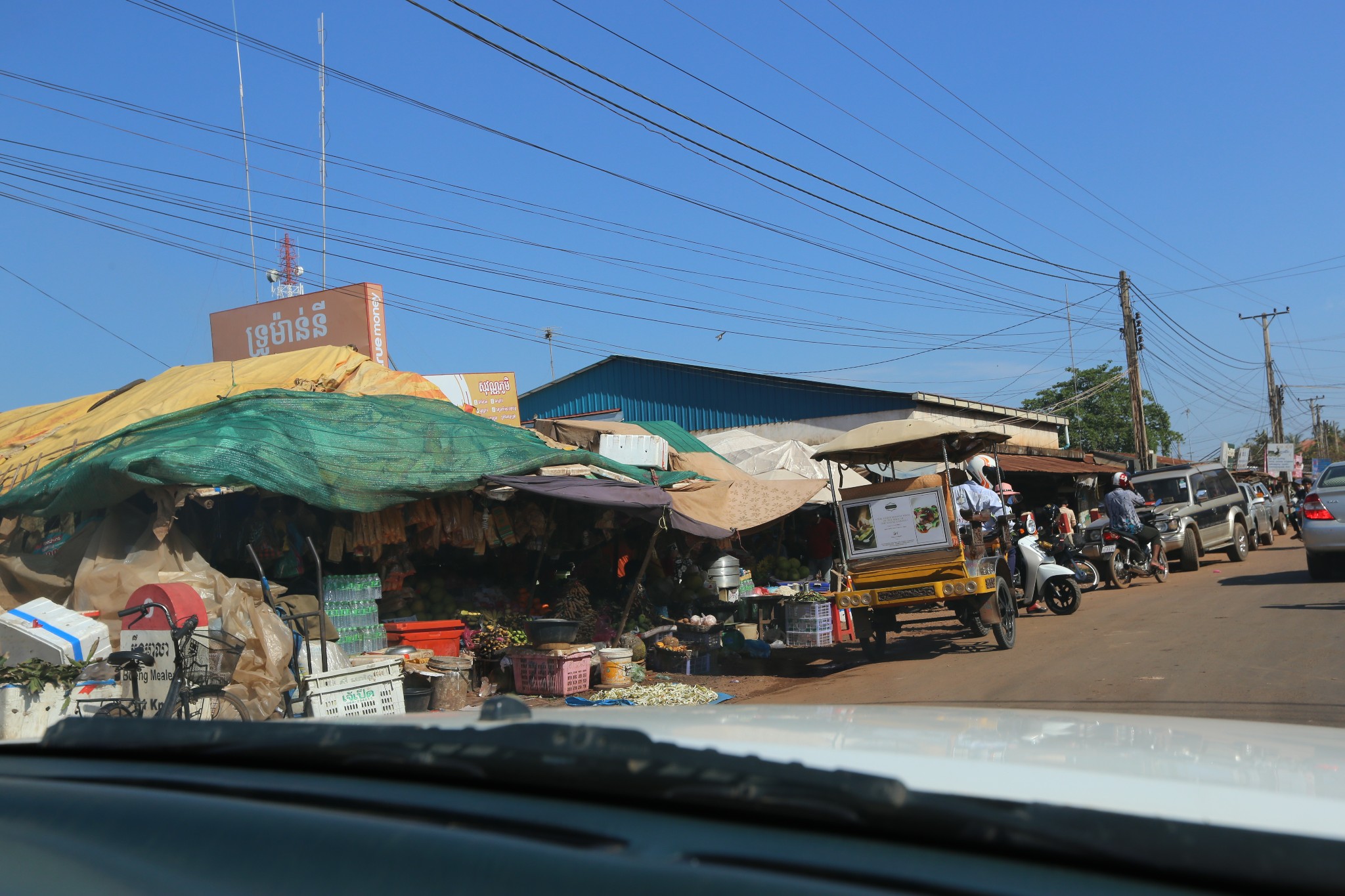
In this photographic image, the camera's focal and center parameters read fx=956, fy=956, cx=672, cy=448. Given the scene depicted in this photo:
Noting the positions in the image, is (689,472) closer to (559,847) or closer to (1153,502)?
(1153,502)

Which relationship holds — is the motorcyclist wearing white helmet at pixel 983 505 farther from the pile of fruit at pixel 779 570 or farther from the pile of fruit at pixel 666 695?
the pile of fruit at pixel 779 570

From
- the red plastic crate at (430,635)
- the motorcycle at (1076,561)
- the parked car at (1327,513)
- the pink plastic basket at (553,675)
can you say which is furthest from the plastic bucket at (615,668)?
the parked car at (1327,513)

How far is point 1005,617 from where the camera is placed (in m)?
11.6

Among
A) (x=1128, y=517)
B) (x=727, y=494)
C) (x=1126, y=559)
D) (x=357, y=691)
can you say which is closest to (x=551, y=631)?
(x=357, y=691)

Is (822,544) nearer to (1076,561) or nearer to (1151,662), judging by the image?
(1076,561)

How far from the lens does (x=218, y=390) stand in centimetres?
1432

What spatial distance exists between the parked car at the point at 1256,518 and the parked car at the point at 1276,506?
570mm

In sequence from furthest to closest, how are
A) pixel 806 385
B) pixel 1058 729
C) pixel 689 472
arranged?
pixel 806 385
pixel 689 472
pixel 1058 729

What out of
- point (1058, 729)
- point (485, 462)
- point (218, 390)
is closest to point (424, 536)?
point (485, 462)

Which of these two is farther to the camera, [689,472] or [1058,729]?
[689,472]

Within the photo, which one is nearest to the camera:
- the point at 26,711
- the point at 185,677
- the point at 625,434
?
the point at 26,711

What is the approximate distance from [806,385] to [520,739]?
26662 mm

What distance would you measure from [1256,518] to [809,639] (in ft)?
57.2

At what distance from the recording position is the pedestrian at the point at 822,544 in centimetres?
2020
